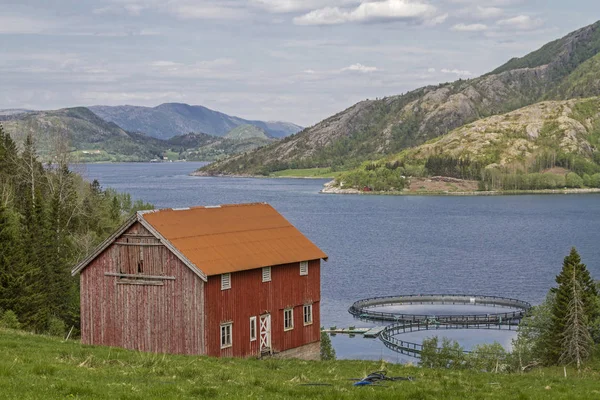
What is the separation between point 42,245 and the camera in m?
61.2

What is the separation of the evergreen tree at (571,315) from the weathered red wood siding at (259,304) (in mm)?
20330

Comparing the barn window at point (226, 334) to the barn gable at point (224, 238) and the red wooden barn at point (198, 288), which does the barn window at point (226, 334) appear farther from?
the barn gable at point (224, 238)

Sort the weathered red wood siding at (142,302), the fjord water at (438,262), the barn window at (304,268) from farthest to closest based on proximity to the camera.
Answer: the fjord water at (438,262) < the barn window at (304,268) < the weathered red wood siding at (142,302)

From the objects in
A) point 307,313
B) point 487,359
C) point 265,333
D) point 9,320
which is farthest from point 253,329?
point 487,359

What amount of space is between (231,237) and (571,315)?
26.9m

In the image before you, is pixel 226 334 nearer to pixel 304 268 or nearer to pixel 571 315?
pixel 304 268

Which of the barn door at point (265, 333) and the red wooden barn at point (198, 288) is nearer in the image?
the red wooden barn at point (198, 288)

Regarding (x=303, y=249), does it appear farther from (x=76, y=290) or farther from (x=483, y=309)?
(x=483, y=309)

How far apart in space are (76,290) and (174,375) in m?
42.9

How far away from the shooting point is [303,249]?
4447 centimetres

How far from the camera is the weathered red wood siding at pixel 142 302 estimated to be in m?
38.6

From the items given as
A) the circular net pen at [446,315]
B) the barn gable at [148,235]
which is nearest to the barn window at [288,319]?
the barn gable at [148,235]

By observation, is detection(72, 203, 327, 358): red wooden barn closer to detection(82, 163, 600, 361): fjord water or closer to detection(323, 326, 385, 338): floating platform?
detection(82, 163, 600, 361): fjord water

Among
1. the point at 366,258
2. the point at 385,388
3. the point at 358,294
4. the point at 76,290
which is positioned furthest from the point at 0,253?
the point at 366,258
